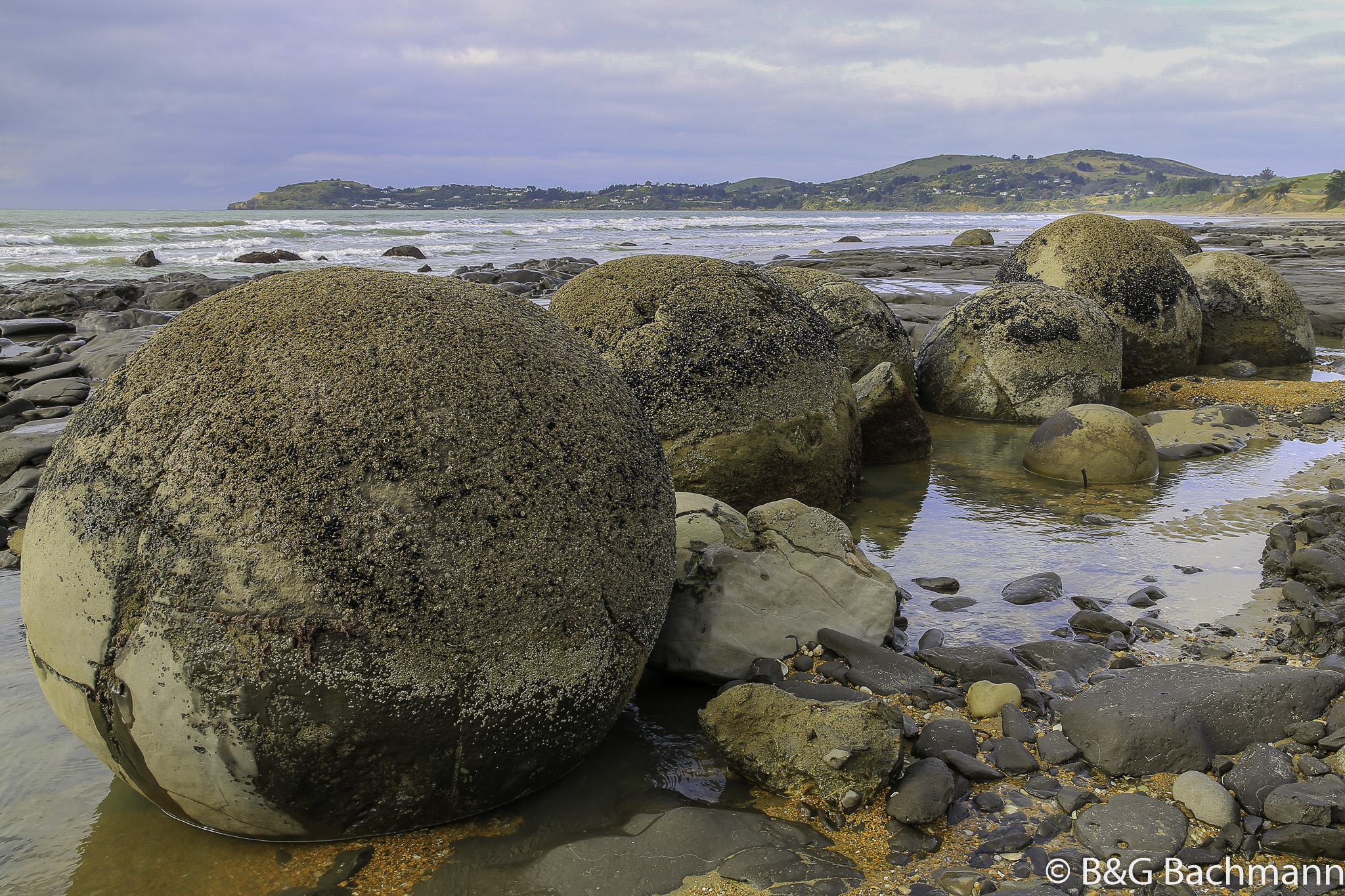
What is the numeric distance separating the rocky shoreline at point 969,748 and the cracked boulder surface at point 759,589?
0.01 meters

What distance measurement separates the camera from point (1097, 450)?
6.11m

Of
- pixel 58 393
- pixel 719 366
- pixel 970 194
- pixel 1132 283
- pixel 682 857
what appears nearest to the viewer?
pixel 682 857

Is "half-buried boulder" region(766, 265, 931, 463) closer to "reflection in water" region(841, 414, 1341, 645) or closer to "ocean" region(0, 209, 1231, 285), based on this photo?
"reflection in water" region(841, 414, 1341, 645)

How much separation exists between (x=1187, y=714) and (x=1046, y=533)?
244cm

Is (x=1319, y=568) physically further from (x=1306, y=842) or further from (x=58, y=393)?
(x=58, y=393)

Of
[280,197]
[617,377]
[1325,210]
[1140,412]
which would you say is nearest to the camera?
[617,377]

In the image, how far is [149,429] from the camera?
253 cm

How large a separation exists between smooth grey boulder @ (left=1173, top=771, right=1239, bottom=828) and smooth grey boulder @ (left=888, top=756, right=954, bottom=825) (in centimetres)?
63

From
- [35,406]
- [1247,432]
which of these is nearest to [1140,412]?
[1247,432]

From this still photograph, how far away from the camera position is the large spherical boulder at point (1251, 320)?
32.8ft

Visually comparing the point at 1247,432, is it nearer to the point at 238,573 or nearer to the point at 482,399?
the point at 482,399

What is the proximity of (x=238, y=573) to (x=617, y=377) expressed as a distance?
1.36 m

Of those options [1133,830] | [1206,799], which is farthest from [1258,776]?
[1133,830]

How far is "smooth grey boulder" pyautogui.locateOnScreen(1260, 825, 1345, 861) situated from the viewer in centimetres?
226
